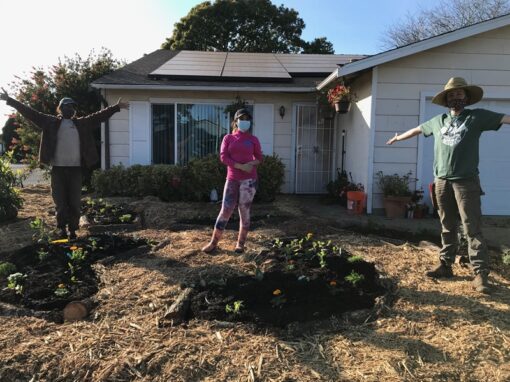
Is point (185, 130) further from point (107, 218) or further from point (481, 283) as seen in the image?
point (481, 283)

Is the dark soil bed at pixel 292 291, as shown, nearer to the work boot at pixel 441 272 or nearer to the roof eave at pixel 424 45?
the work boot at pixel 441 272

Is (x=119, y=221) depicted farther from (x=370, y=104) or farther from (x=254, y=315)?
(x=370, y=104)

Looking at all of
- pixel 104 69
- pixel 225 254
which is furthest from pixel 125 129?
pixel 225 254

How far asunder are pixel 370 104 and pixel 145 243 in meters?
4.82

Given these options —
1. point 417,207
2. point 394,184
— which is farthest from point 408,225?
point 394,184

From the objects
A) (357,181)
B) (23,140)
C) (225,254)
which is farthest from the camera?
(23,140)

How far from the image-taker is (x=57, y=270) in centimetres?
430

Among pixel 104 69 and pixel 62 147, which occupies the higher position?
pixel 104 69

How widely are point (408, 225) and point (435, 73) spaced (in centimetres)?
289

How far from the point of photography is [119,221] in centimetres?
674

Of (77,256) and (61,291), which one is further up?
(77,256)

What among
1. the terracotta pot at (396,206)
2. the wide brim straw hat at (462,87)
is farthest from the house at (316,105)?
the wide brim straw hat at (462,87)

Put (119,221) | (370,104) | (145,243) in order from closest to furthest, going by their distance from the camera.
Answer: (145,243)
(119,221)
(370,104)

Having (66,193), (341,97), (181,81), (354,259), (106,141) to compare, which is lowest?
(354,259)
